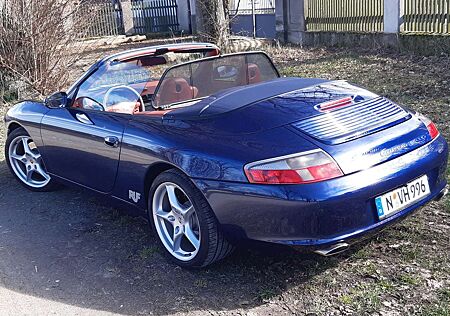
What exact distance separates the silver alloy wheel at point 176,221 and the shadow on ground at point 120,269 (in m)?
0.15

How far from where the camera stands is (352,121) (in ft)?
11.8

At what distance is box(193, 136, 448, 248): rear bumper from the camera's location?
3.17 metres

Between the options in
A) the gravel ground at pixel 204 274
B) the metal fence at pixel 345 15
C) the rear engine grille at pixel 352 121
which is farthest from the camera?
the metal fence at pixel 345 15

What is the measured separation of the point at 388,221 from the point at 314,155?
24.0 inches

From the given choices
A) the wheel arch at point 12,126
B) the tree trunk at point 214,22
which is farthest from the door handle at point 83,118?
the tree trunk at point 214,22

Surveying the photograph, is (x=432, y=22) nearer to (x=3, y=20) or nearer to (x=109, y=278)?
(x=3, y=20)

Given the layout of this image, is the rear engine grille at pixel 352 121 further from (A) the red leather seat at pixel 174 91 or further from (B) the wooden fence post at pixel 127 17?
(B) the wooden fence post at pixel 127 17

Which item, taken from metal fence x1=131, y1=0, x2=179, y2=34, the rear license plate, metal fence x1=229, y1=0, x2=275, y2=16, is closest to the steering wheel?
the rear license plate

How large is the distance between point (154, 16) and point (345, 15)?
1262 cm

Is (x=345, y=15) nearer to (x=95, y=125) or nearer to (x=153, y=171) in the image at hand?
(x=95, y=125)

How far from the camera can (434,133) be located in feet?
12.8

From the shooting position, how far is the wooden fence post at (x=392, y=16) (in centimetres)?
1223

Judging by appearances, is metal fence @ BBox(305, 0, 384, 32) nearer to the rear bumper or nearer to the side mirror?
the side mirror

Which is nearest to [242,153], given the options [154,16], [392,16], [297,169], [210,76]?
[297,169]
